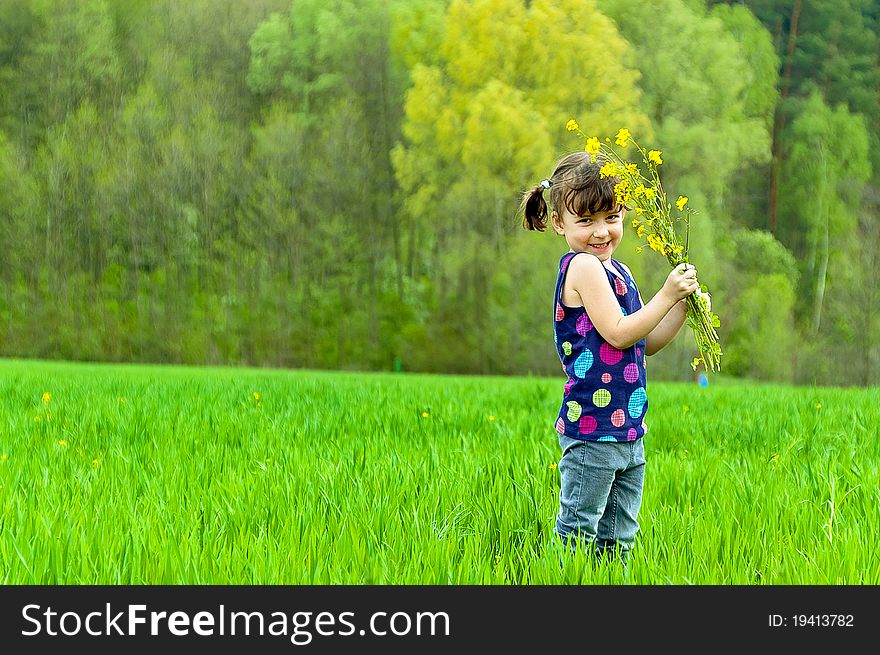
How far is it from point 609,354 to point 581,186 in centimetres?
48

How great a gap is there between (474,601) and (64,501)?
159 cm

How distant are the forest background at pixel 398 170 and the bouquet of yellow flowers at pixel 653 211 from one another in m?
18.0

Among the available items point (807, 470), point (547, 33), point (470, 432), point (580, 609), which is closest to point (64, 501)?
point (580, 609)

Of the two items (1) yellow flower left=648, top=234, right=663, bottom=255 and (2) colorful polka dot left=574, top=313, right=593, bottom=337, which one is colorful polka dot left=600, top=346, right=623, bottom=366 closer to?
(2) colorful polka dot left=574, top=313, right=593, bottom=337

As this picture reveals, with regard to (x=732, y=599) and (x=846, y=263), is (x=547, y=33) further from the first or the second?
(x=732, y=599)

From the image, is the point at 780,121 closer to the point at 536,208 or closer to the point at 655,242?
the point at 536,208

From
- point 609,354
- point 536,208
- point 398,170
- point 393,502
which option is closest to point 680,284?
point 609,354

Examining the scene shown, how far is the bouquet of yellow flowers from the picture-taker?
208 cm

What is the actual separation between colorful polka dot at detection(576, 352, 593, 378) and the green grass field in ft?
1.56

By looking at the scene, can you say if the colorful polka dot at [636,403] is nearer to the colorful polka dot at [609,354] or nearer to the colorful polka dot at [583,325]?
the colorful polka dot at [609,354]

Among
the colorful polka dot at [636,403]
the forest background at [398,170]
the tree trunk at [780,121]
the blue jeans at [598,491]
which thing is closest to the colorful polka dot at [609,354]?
the colorful polka dot at [636,403]

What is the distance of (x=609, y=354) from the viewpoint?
2.14 meters

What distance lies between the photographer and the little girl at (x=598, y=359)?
2.09 meters

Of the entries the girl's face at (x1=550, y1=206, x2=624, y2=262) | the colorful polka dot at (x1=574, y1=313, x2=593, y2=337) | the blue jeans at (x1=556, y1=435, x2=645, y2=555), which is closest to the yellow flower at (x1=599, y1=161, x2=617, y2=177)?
the girl's face at (x1=550, y1=206, x2=624, y2=262)
